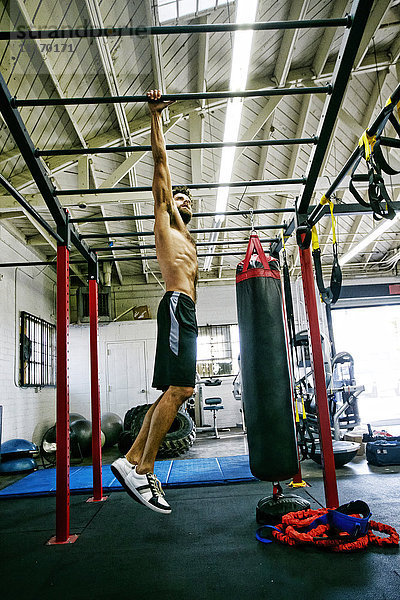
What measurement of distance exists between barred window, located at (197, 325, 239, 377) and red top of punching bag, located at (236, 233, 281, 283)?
361 inches

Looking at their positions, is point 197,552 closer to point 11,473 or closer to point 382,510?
point 382,510

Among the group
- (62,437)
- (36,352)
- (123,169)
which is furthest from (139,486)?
(36,352)

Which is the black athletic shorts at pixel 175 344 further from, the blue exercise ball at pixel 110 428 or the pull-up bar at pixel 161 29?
the blue exercise ball at pixel 110 428

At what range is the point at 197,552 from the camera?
2396mm

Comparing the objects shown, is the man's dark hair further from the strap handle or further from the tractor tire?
the tractor tire

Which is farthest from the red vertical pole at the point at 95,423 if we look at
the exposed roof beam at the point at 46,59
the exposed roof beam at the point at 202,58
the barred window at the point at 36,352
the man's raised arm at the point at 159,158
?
the barred window at the point at 36,352

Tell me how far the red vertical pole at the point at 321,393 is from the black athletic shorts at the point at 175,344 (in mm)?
1156

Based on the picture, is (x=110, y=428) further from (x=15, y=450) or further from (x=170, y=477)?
(x=170, y=477)

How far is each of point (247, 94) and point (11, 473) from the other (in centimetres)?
575

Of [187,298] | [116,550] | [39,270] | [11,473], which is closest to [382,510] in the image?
[116,550]

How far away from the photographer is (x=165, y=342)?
2.35 m

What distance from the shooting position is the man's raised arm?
2.31 metres

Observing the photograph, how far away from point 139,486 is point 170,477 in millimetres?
2616

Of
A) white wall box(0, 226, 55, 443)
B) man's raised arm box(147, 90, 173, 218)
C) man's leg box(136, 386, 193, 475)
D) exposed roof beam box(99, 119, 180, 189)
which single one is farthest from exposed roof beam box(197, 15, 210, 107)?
man's leg box(136, 386, 193, 475)
